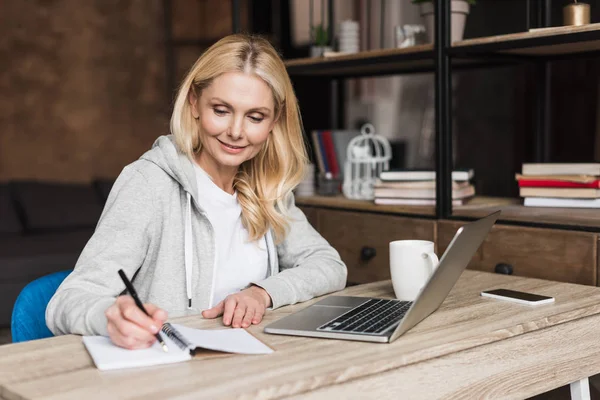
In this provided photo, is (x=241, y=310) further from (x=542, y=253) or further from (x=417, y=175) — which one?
(x=417, y=175)

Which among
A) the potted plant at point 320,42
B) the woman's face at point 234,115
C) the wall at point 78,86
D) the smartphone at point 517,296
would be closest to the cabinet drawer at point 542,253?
the smartphone at point 517,296

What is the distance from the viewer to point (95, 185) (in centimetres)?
596

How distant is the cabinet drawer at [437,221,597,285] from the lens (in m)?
1.97

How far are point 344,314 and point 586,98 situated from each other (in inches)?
60.6

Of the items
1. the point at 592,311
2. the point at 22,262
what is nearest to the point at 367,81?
the point at 592,311

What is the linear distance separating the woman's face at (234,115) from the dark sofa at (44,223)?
3.14 metres

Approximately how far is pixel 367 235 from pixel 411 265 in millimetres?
980

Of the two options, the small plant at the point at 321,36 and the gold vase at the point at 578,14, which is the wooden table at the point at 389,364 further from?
the small plant at the point at 321,36

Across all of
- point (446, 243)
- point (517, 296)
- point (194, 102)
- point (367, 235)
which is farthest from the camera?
point (367, 235)

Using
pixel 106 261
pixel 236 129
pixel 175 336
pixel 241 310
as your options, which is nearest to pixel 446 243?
pixel 236 129

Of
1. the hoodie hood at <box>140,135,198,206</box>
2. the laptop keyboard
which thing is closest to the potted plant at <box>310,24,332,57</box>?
the hoodie hood at <box>140,135,198,206</box>

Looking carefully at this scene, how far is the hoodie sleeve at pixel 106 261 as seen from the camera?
1389 millimetres

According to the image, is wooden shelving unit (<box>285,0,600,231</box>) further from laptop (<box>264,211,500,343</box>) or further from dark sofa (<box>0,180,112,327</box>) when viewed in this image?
dark sofa (<box>0,180,112,327</box>)

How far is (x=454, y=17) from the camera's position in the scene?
93.8 inches
